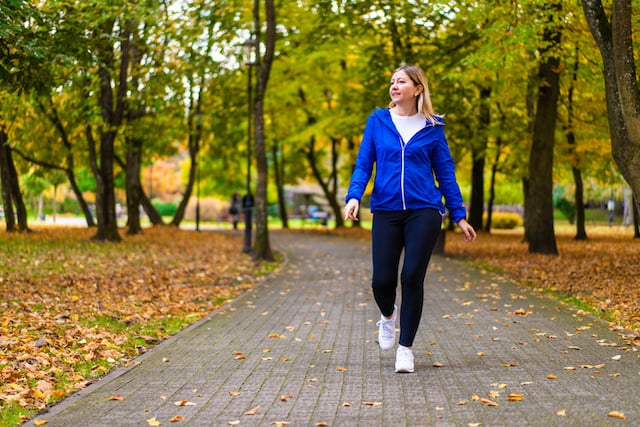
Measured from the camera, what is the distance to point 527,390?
5.42 meters

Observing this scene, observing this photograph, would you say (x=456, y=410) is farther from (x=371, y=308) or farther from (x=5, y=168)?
(x=5, y=168)

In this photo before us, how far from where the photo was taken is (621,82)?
32.5ft

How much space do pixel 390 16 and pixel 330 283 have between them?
9322 millimetres

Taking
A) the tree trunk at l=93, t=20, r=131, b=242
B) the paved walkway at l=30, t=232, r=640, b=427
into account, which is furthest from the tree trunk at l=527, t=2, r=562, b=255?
the tree trunk at l=93, t=20, r=131, b=242

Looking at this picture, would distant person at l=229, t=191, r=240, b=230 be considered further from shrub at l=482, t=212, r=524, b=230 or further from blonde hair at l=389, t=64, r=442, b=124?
blonde hair at l=389, t=64, r=442, b=124

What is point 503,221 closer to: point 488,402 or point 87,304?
point 87,304

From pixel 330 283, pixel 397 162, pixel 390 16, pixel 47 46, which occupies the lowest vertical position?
pixel 330 283

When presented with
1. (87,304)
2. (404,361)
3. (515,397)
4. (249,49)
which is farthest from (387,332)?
(249,49)

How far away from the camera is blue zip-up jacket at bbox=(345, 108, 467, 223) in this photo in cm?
593

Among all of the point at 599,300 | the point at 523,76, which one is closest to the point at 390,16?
the point at 523,76

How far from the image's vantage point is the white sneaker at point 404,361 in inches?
237

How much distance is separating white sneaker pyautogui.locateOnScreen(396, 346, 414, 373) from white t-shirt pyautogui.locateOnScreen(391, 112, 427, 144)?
5.06 ft

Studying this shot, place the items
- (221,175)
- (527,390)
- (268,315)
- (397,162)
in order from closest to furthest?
(527,390) < (397,162) < (268,315) < (221,175)

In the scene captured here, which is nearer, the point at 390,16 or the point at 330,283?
the point at 330,283
